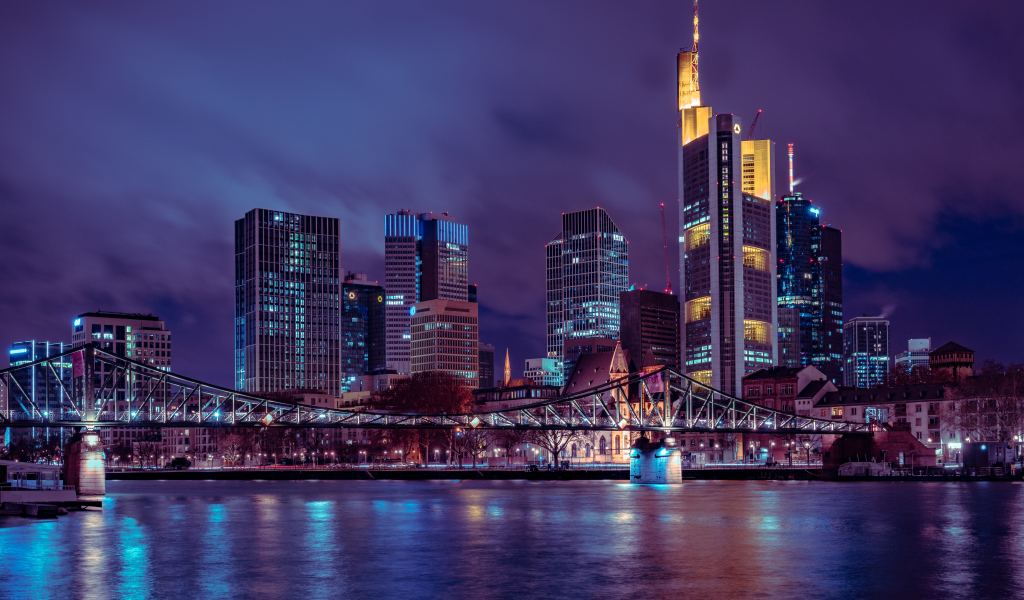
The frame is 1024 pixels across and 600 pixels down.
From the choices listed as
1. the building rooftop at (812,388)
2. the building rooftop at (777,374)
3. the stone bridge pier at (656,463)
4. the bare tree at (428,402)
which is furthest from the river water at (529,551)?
the building rooftop at (777,374)

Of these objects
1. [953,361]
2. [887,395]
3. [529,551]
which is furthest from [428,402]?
[529,551]

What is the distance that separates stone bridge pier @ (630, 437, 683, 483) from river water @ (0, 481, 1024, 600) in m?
40.8

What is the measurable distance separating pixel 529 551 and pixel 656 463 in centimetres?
7596

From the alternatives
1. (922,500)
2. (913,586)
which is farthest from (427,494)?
(913,586)

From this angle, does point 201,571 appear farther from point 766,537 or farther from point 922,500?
point 922,500

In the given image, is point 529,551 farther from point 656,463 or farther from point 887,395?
point 887,395

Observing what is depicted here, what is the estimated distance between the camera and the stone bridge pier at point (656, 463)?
11631 centimetres

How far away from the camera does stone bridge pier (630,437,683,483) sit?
382ft

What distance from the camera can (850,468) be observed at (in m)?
126

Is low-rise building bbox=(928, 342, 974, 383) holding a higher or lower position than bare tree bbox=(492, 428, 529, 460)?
higher

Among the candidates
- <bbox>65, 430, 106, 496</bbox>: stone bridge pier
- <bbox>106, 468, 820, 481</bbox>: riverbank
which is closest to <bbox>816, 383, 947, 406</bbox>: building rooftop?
<bbox>106, 468, 820, 481</bbox>: riverbank

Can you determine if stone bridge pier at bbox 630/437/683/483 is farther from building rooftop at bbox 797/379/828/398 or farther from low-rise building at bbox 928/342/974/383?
low-rise building at bbox 928/342/974/383

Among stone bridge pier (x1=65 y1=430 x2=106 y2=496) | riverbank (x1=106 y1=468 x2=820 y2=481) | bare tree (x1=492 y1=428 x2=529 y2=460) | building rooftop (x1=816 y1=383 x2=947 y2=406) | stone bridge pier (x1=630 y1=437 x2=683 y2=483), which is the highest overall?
building rooftop (x1=816 y1=383 x2=947 y2=406)

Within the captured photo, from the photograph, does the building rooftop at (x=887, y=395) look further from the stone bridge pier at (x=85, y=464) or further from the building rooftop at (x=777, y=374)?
the stone bridge pier at (x=85, y=464)
